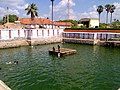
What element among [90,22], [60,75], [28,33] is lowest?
[60,75]

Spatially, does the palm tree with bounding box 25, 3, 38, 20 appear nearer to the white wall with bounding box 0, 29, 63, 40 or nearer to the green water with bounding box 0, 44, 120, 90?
the white wall with bounding box 0, 29, 63, 40

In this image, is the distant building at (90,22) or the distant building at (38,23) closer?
the distant building at (38,23)

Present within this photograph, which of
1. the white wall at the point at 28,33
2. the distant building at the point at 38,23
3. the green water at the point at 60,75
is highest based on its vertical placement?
the distant building at the point at 38,23

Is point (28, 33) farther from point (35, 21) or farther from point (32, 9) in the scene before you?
point (35, 21)

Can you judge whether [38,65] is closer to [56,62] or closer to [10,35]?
[56,62]

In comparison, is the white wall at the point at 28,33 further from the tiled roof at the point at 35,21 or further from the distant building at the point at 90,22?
the distant building at the point at 90,22

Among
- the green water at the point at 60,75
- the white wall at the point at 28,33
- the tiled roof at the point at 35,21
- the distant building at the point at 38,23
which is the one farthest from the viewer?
the tiled roof at the point at 35,21

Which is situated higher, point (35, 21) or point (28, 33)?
point (35, 21)

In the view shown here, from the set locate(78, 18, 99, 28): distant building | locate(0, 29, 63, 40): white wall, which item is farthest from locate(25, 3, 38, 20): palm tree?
locate(78, 18, 99, 28): distant building

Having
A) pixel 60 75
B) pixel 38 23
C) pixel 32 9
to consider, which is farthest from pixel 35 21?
pixel 60 75

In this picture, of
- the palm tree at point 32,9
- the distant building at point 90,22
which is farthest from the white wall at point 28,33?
the distant building at point 90,22

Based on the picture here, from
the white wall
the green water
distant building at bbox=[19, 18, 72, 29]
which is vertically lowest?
the green water

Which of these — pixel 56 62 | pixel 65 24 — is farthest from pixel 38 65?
pixel 65 24

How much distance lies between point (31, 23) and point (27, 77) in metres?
81.8
